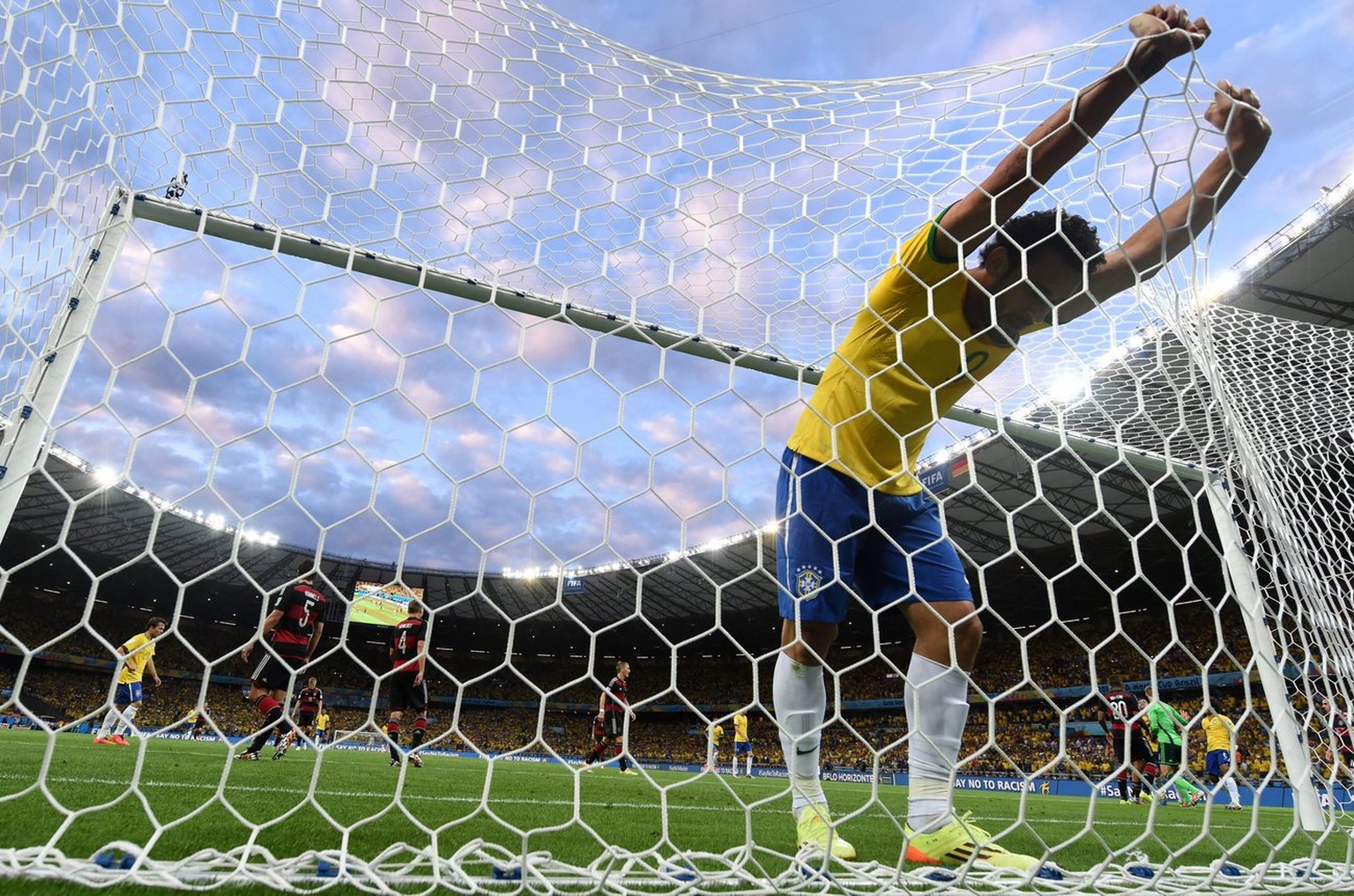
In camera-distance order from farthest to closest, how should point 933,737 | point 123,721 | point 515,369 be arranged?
point 515,369 → point 933,737 → point 123,721

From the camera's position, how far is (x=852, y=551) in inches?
74.3

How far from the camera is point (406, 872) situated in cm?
133

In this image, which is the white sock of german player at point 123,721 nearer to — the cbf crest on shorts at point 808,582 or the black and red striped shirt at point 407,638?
the cbf crest on shorts at point 808,582

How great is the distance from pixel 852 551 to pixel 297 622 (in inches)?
163

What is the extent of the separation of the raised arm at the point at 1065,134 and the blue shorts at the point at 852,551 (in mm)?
670

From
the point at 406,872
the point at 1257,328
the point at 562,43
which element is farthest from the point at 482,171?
the point at 1257,328

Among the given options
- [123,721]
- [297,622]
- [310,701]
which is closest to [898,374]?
[123,721]

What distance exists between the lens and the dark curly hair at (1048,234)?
193 cm

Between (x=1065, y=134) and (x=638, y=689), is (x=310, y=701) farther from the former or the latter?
(x=638, y=689)

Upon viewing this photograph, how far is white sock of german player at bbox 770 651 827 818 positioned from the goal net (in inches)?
3.7

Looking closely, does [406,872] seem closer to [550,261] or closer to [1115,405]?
[550,261]

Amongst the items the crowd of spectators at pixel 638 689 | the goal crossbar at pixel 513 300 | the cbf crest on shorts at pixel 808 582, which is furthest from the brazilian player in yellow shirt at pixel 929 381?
the crowd of spectators at pixel 638 689

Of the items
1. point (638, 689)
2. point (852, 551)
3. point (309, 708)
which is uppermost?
point (638, 689)

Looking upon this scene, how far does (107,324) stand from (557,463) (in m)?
0.99
